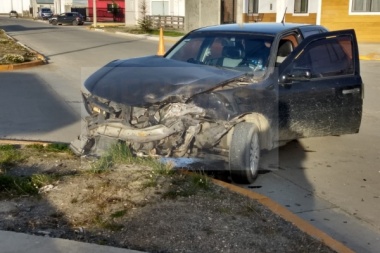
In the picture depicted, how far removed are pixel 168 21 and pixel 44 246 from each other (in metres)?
41.0

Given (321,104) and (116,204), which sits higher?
(321,104)

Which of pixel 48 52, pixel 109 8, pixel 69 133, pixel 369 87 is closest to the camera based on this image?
pixel 69 133

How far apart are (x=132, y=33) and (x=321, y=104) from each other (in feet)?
100

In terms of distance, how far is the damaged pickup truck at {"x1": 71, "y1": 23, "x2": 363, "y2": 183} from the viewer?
555 centimetres

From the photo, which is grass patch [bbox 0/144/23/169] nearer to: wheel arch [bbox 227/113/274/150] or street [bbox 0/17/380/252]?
street [bbox 0/17/380/252]

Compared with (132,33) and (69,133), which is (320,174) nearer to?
(69,133)

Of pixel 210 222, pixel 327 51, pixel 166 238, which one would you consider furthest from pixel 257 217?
pixel 327 51

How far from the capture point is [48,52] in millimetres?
22312

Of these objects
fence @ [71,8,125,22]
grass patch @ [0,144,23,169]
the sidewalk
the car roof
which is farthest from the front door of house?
fence @ [71,8,125,22]

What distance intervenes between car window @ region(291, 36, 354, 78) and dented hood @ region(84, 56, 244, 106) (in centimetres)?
99

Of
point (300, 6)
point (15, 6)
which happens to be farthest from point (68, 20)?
point (15, 6)

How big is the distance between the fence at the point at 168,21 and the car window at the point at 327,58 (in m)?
35.5

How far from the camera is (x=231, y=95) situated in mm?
5641

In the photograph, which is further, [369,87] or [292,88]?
[369,87]
